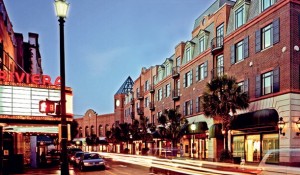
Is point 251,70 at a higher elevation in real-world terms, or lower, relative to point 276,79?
higher

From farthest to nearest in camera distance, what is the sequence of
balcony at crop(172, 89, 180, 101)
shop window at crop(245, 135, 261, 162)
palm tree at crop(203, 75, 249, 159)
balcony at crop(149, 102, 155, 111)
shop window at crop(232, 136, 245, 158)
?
balcony at crop(149, 102, 155, 111) → balcony at crop(172, 89, 180, 101) → shop window at crop(232, 136, 245, 158) → shop window at crop(245, 135, 261, 162) → palm tree at crop(203, 75, 249, 159)

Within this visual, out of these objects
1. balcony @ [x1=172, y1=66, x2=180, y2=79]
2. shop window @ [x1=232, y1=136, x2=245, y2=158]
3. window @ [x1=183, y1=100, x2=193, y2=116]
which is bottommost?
shop window @ [x1=232, y1=136, x2=245, y2=158]

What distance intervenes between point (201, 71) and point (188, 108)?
19.3 feet

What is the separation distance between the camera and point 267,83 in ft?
89.0

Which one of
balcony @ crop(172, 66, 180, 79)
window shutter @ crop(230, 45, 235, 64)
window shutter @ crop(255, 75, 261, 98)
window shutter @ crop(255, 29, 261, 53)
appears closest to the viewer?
window shutter @ crop(255, 75, 261, 98)

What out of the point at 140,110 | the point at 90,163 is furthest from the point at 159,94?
the point at 90,163

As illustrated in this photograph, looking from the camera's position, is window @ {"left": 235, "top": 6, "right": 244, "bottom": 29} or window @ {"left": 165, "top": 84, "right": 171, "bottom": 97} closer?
window @ {"left": 235, "top": 6, "right": 244, "bottom": 29}

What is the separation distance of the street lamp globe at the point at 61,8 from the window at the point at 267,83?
19.5 m

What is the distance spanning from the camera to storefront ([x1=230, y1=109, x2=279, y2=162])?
25891 mm

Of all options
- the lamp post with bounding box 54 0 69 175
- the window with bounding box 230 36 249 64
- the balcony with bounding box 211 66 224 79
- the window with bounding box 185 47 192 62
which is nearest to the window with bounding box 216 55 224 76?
the balcony with bounding box 211 66 224 79

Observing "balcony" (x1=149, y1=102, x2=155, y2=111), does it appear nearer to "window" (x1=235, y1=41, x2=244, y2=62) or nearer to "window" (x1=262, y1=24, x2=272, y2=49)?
"window" (x1=235, y1=41, x2=244, y2=62)

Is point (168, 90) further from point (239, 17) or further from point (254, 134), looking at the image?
point (254, 134)

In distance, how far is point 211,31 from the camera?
38.2 metres

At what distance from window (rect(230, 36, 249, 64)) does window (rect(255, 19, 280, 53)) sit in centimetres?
154
